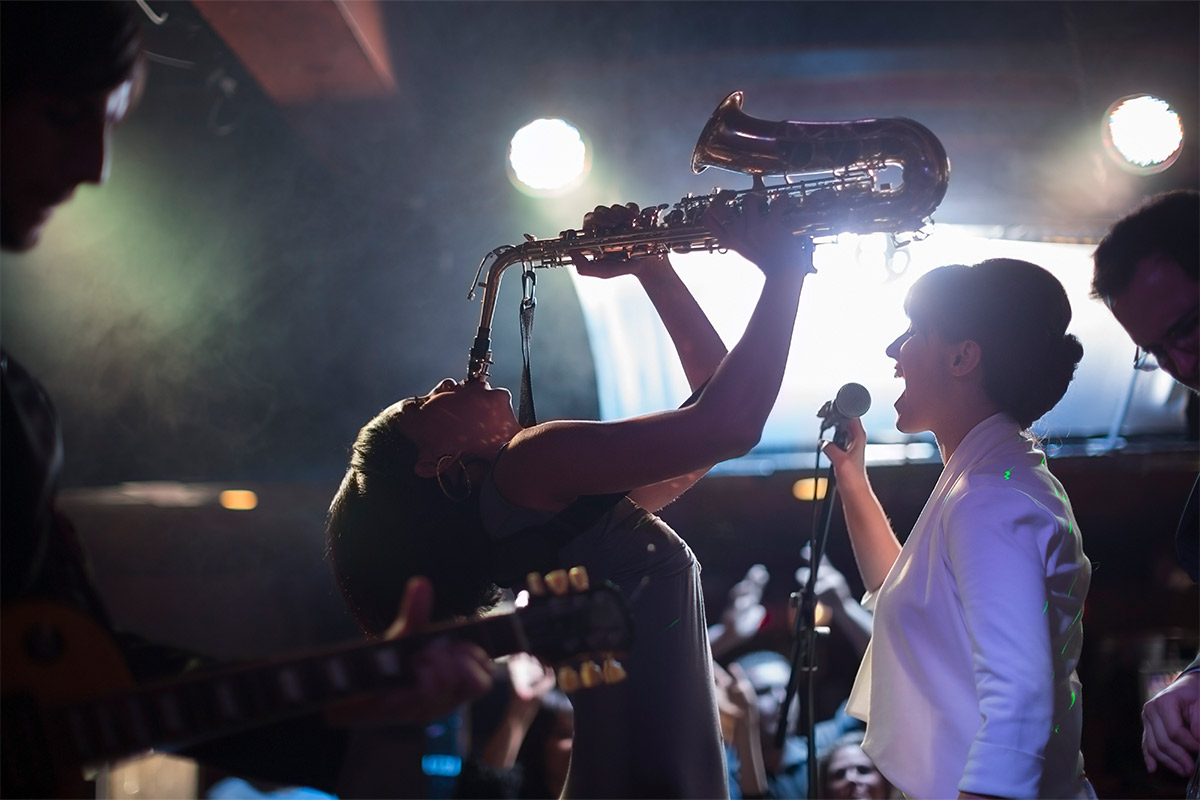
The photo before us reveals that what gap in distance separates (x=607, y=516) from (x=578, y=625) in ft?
1.46

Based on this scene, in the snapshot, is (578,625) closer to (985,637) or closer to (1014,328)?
(985,637)

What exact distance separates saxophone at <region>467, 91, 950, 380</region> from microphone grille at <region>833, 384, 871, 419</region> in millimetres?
441

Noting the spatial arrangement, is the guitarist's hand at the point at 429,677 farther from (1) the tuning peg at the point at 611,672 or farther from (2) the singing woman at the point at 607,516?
(2) the singing woman at the point at 607,516

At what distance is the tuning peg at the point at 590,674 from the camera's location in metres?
1.36

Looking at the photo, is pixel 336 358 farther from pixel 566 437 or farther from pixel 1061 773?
pixel 1061 773

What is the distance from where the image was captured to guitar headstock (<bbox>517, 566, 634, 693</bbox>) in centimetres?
136

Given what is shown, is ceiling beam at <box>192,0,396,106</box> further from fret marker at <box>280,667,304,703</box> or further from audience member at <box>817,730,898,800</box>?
audience member at <box>817,730,898,800</box>

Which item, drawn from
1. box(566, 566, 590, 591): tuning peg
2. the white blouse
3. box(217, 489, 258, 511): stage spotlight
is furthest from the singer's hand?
box(217, 489, 258, 511): stage spotlight

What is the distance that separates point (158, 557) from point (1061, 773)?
485cm

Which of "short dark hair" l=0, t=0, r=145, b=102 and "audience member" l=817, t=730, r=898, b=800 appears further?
"audience member" l=817, t=730, r=898, b=800

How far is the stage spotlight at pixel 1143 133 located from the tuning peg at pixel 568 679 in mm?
3907

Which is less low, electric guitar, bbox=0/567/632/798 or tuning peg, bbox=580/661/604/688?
electric guitar, bbox=0/567/632/798

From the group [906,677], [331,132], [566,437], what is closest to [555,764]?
[906,677]

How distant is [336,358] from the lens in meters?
4.17
